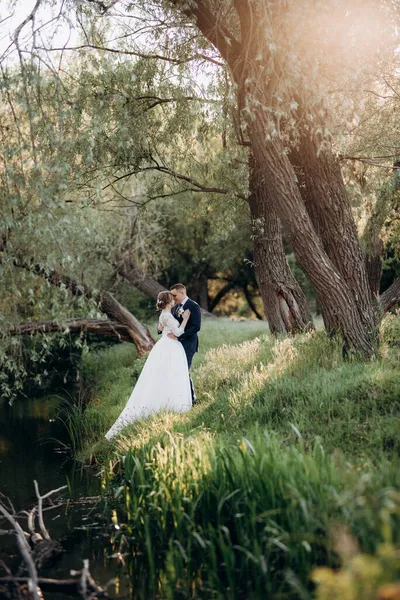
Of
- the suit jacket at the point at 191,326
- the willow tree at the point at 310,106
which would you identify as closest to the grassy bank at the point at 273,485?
the willow tree at the point at 310,106

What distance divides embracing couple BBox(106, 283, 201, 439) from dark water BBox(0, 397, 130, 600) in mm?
1185

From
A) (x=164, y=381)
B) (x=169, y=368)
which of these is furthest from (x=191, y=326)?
(x=164, y=381)

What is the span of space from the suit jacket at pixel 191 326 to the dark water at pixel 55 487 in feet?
8.64

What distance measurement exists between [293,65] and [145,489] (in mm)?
5742

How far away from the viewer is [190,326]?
1077 cm

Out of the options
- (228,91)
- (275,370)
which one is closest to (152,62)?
(228,91)

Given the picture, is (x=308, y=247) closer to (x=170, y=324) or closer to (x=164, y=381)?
(x=170, y=324)

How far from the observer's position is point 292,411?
739cm

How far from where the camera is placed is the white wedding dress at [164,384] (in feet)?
33.1

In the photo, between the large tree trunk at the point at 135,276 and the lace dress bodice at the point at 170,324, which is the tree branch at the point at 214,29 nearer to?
the lace dress bodice at the point at 170,324

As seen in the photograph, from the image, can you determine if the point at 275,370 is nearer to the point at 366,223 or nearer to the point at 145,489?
the point at 145,489

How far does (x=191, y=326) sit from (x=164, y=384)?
1125 mm

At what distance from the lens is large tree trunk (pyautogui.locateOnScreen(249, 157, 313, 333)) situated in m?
12.4

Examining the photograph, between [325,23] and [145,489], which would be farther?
[325,23]
